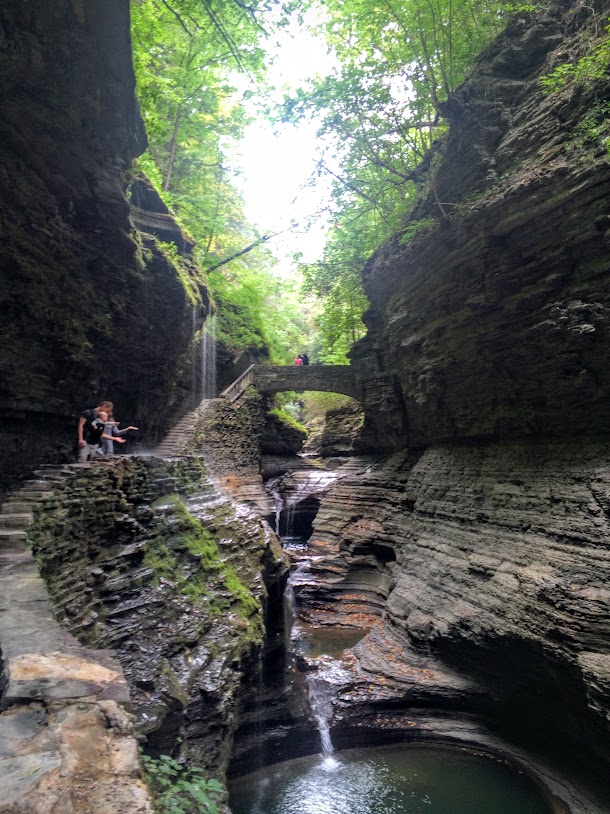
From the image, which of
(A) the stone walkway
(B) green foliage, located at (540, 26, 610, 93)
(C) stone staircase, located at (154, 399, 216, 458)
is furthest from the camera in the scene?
(C) stone staircase, located at (154, 399, 216, 458)

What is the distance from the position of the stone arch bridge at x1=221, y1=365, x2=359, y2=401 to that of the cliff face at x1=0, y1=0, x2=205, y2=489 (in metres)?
11.4

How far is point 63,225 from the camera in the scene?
9344 millimetres

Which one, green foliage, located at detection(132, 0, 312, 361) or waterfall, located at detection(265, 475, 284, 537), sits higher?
green foliage, located at detection(132, 0, 312, 361)

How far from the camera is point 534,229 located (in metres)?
8.97

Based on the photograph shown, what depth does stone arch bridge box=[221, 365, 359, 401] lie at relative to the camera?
77.9 feet

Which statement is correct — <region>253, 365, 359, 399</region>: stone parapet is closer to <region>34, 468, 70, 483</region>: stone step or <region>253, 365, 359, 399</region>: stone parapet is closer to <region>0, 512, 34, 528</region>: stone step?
<region>34, 468, 70, 483</region>: stone step

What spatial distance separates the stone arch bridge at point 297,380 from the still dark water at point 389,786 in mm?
16773

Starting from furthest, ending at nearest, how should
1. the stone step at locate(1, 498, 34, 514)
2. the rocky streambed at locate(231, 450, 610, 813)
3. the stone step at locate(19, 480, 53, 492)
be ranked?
1. the rocky streambed at locate(231, 450, 610, 813)
2. the stone step at locate(19, 480, 53, 492)
3. the stone step at locate(1, 498, 34, 514)

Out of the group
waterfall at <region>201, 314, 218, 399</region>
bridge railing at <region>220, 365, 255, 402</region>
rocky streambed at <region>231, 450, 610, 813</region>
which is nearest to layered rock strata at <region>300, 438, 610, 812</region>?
rocky streambed at <region>231, 450, 610, 813</region>

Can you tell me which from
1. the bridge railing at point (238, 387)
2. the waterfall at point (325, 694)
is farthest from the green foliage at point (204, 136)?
the waterfall at point (325, 694)

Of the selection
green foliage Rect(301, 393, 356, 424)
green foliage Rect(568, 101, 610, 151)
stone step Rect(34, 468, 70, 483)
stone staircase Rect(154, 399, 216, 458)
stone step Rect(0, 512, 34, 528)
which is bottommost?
stone step Rect(0, 512, 34, 528)

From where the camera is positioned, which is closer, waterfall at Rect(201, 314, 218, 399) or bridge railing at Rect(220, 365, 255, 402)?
bridge railing at Rect(220, 365, 255, 402)

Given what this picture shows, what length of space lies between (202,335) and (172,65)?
39.7 ft

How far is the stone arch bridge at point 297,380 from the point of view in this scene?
23.8 metres
